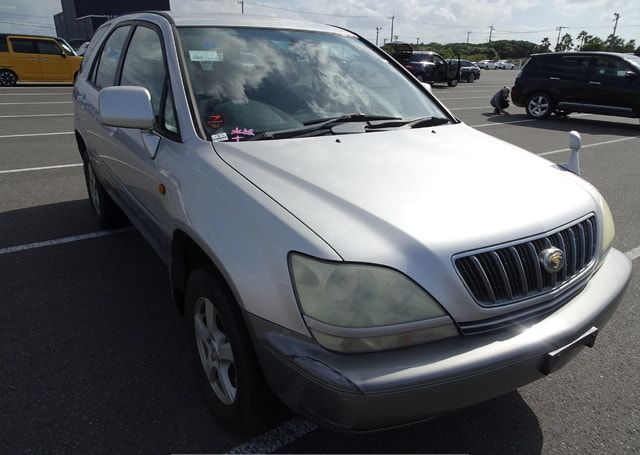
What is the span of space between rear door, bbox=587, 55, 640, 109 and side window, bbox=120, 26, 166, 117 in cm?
1254

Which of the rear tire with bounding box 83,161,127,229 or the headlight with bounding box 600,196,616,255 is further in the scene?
the rear tire with bounding box 83,161,127,229

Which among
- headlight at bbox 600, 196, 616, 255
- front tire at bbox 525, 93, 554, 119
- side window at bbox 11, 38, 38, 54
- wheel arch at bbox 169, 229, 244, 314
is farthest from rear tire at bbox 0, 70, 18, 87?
headlight at bbox 600, 196, 616, 255

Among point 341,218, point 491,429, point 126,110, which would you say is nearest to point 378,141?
point 341,218

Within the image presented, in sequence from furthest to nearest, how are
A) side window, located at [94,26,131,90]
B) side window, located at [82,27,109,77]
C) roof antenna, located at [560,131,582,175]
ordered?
side window, located at [82,27,109,77], side window, located at [94,26,131,90], roof antenna, located at [560,131,582,175]

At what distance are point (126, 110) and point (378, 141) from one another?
1252mm

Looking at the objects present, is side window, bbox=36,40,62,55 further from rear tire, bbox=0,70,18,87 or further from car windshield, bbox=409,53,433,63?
car windshield, bbox=409,53,433,63

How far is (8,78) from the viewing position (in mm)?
17578

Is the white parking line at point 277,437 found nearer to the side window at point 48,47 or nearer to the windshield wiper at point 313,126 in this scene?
the windshield wiper at point 313,126

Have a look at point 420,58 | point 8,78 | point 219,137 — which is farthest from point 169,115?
point 420,58

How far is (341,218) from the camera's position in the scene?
66.8 inches

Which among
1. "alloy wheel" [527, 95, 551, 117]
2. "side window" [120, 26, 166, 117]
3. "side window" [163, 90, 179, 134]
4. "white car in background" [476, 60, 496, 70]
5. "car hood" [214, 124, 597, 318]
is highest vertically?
"side window" [120, 26, 166, 117]

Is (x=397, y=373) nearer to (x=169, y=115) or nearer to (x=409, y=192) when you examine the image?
(x=409, y=192)

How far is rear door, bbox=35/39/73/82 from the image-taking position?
17859mm

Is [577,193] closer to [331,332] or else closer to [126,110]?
[331,332]
